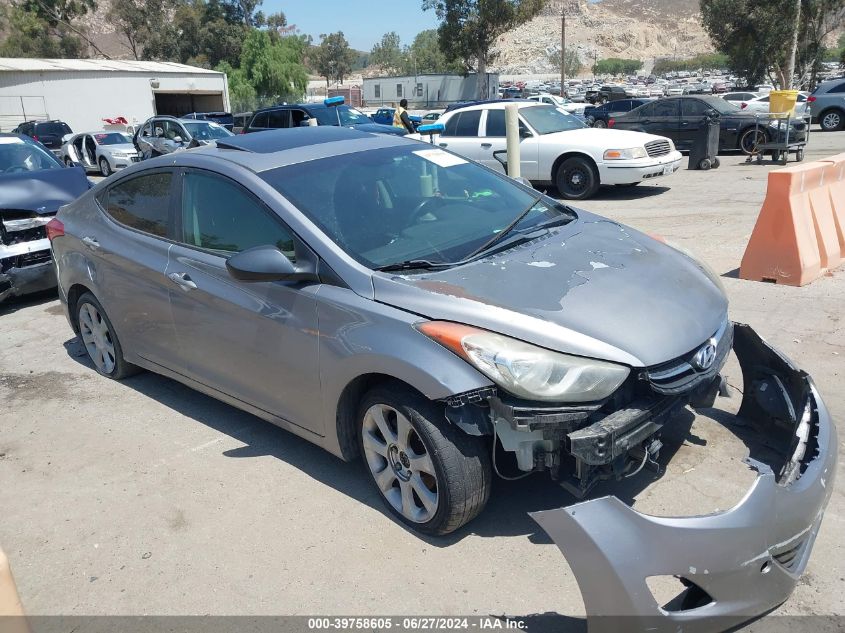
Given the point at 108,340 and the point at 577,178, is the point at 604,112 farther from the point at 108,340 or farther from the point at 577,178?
the point at 108,340

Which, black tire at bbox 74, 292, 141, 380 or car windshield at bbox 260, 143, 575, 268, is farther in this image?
black tire at bbox 74, 292, 141, 380

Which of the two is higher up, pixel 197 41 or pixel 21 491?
pixel 197 41

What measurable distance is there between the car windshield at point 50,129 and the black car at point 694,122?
22712mm

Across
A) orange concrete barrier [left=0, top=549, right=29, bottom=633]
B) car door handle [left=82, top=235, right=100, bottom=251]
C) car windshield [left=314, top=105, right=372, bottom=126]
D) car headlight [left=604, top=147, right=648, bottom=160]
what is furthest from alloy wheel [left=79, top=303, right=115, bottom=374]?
car windshield [left=314, top=105, right=372, bottom=126]

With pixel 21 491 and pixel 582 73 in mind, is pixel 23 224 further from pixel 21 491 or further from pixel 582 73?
pixel 582 73

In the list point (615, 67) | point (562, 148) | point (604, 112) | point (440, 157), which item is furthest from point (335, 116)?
point (615, 67)

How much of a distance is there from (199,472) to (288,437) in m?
0.57

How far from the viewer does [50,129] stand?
29266mm

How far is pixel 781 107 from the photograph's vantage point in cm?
1487

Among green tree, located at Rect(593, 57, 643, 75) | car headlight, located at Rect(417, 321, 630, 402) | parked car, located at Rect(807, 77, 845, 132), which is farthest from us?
green tree, located at Rect(593, 57, 643, 75)

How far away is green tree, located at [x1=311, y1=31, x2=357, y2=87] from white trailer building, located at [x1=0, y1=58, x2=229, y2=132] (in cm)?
6265

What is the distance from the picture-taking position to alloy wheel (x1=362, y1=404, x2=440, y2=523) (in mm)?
3213

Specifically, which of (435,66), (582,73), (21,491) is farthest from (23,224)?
(582,73)

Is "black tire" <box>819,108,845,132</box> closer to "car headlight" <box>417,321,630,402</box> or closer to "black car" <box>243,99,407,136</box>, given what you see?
"black car" <box>243,99,407,136</box>
